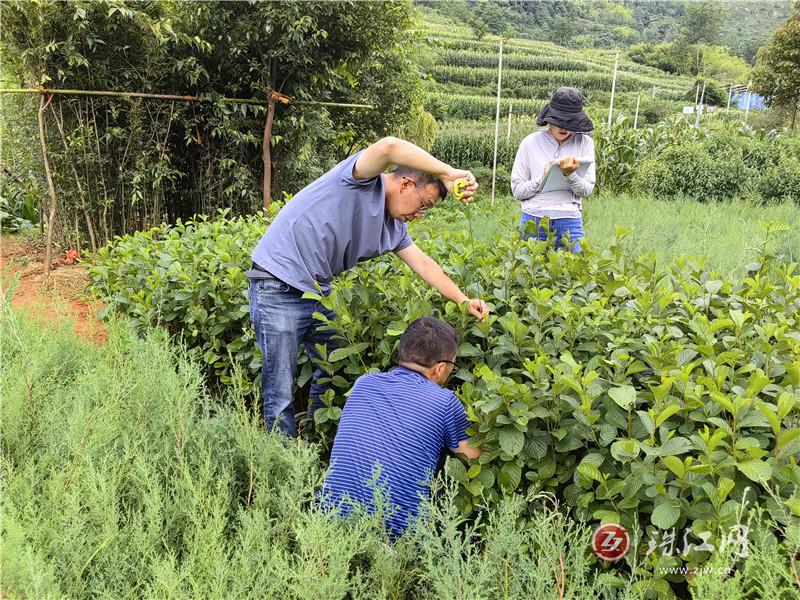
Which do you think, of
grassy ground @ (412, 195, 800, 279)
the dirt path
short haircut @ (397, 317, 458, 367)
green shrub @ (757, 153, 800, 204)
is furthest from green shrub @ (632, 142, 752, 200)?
short haircut @ (397, 317, 458, 367)

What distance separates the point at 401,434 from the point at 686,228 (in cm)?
609

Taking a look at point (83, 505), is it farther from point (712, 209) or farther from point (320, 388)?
point (712, 209)

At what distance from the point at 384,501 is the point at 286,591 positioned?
0.40 metres

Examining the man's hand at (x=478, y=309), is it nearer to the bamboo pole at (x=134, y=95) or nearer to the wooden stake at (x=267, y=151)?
the wooden stake at (x=267, y=151)

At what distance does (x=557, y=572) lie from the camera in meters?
1.60

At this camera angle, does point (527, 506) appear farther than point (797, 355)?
Yes

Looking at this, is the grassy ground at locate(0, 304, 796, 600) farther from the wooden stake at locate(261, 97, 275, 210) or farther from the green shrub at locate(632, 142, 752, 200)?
the green shrub at locate(632, 142, 752, 200)

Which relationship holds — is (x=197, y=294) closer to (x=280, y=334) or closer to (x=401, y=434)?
(x=280, y=334)

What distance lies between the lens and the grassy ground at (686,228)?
16.7 ft

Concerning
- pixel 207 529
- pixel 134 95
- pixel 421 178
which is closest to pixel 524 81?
pixel 134 95

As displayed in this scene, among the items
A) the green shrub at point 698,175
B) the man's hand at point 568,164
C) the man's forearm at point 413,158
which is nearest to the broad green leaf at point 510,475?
the man's forearm at point 413,158

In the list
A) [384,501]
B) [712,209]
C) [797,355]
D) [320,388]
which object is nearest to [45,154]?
[320,388]

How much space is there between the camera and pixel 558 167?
4141mm

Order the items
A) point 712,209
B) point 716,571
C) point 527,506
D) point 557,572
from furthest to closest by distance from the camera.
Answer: point 712,209 → point 527,506 → point 557,572 → point 716,571
